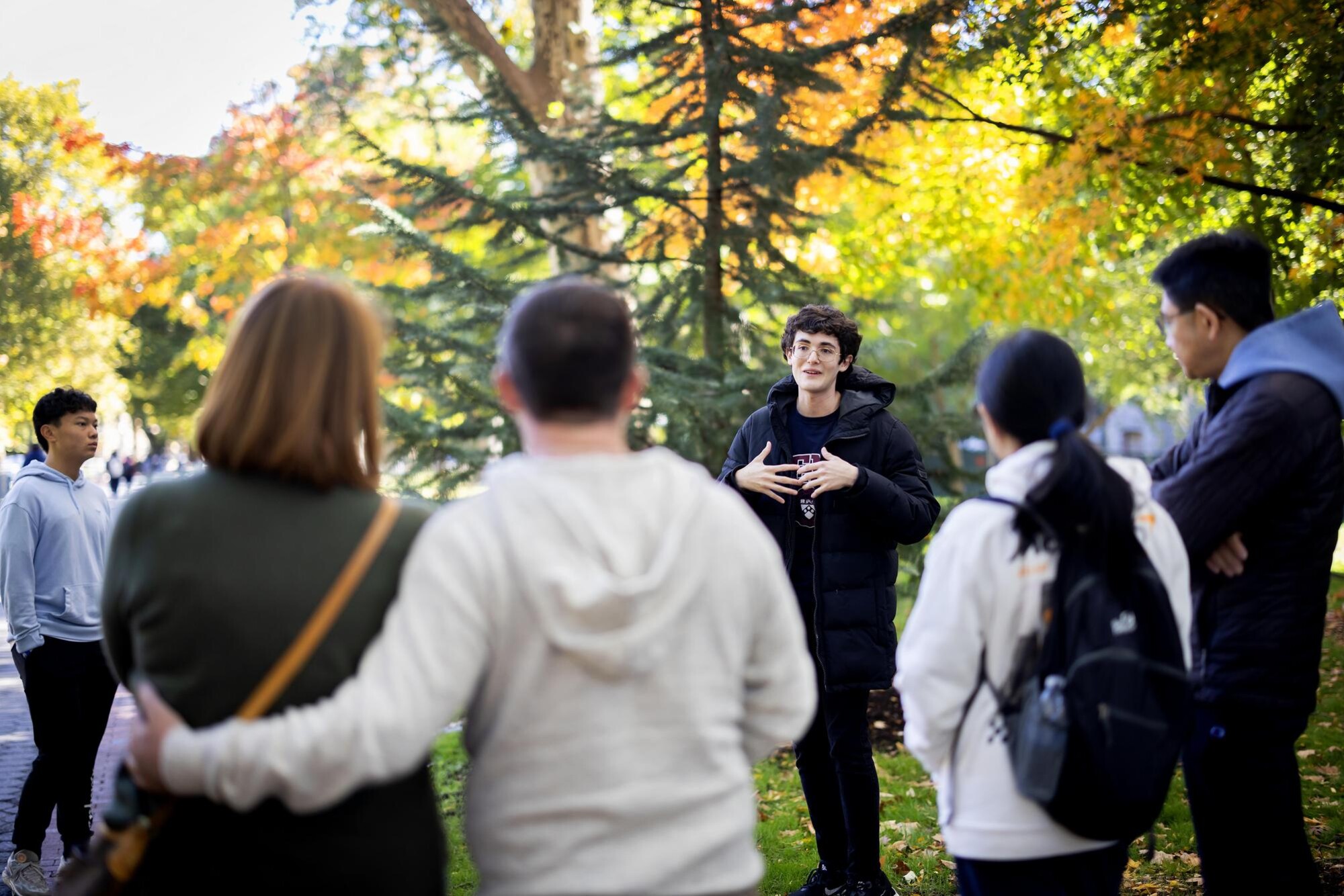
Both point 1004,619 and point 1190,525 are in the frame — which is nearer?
point 1004,619

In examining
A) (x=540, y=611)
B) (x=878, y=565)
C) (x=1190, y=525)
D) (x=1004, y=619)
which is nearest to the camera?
(x=540, y=611)

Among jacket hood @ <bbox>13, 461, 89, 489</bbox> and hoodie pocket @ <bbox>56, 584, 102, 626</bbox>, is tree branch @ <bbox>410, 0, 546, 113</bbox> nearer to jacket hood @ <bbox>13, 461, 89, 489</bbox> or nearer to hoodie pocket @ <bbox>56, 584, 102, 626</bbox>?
jacket hood @ <bbox>13, 461, 89, 489</bbox>

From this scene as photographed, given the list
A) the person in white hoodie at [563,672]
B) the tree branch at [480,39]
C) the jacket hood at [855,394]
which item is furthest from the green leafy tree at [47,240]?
the person in white hoodie at [563,672]

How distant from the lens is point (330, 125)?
1986cm

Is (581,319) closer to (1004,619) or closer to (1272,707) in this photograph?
(1004,619)

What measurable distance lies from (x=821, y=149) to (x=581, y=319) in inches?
240

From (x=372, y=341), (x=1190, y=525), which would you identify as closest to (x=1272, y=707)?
(x=1190, y=525)

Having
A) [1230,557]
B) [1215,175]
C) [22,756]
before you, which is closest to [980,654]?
[1230,557]

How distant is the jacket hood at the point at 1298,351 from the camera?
113 inches

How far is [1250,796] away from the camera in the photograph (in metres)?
2.89

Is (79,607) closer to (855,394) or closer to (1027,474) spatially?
(855,394)

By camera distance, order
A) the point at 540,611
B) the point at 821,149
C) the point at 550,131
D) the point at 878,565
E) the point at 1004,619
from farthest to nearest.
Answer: the point at 550,131 < the point at 821,149 < the point at 878,565 < the point at 1004,619 < the point at 540,611

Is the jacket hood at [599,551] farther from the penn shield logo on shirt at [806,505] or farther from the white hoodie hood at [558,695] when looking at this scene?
the penn shield logo on shirt at [806,505]

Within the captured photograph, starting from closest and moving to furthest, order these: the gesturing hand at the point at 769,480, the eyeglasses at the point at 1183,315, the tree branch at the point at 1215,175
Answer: the eyeglasses at the point at 1183,315, the gesturing hand at the point at 769,480, the tree branch at the point at 1215,175
